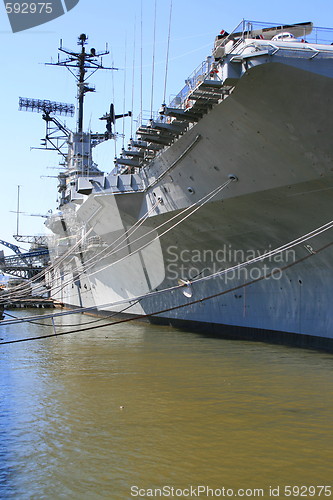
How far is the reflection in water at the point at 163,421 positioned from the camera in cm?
434

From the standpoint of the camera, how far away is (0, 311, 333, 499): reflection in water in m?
4.34

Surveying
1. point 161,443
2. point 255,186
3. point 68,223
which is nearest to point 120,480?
point 161,443

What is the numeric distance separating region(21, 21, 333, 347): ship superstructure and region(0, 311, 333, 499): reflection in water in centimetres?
118

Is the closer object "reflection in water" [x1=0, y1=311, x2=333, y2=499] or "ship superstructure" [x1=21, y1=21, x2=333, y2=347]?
"reflection in water" [x1=0, y1=311, x2=333, y2=499]

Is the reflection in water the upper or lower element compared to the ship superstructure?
lower

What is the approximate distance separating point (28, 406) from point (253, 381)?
3196mm

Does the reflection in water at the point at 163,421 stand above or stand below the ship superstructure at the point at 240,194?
below

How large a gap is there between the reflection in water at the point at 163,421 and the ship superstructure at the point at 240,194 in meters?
1.18

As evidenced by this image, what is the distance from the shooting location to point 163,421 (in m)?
5.76

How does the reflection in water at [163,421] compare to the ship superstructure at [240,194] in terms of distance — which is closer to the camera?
the reflection in water at [163,421]

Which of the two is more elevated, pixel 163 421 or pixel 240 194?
pixel 240 194

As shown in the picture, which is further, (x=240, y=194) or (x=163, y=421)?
(x=240, y=194)

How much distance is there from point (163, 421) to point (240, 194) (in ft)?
15.2

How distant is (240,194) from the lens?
910 cm
